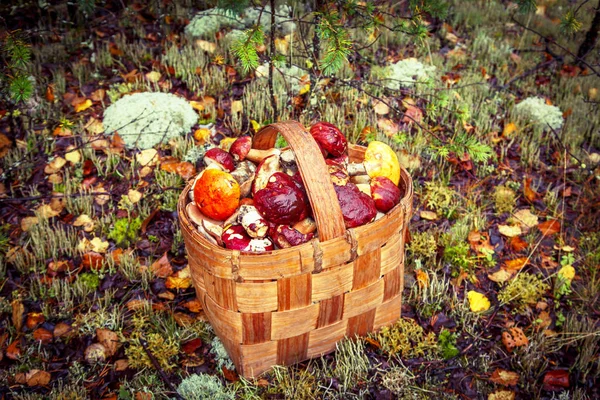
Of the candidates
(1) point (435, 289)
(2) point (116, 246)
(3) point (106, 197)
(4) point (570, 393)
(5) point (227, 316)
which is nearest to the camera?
(5) point (227, 316)

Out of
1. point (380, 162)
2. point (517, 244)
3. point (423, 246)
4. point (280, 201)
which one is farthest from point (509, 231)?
point (280, 201)

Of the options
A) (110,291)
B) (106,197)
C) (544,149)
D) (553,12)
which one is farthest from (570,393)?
(553,12)

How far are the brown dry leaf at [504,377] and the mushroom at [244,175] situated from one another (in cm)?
140

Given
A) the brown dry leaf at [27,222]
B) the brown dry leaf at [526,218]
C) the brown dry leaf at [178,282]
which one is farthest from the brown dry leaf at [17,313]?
the brown dry leaf at [526,218]

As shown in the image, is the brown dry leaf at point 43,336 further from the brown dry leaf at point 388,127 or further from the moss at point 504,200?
the moss at point 504,200

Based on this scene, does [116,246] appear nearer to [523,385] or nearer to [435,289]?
[435,289]

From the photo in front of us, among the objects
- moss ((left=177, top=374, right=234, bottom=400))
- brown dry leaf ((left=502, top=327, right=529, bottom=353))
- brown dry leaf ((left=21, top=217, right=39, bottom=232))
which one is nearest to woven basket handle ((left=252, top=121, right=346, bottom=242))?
moss ((left=177, top=374, right=234, bottom=400))

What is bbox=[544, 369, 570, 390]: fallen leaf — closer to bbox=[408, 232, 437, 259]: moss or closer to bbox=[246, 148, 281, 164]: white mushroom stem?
bbox=[408, 232, 437, 259]: moss

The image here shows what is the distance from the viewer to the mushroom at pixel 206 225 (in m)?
1.94

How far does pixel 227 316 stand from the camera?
1978 millimetres

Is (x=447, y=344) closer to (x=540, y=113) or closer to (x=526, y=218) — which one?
(x=526, y=218)

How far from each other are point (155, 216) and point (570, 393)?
2.31 m

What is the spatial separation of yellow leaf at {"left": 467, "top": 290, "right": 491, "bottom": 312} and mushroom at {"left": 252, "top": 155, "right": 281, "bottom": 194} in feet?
4.11

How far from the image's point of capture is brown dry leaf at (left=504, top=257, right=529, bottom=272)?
2.78 metres
